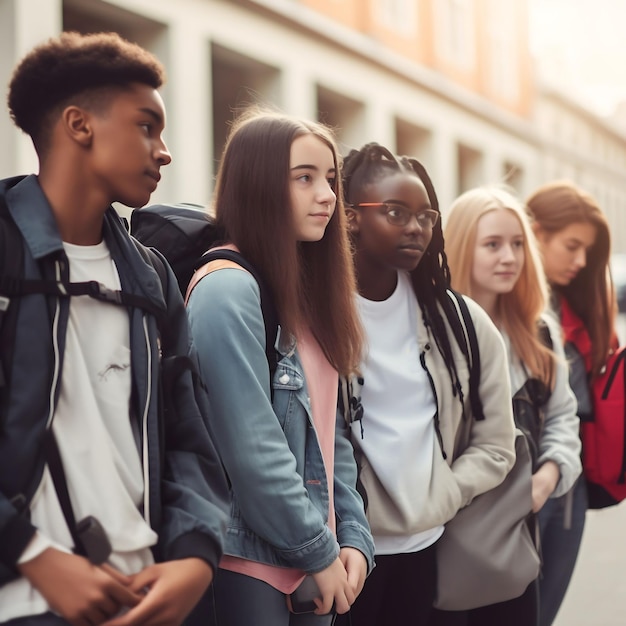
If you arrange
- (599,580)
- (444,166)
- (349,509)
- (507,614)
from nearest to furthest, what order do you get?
→ (349,509) → (507,614) → (599,580) → (444,166)

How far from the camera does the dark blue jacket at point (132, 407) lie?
1.48 metres

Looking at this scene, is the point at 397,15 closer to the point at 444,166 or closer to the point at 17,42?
the point at 444,166

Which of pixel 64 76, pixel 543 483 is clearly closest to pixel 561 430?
pixel 543 483

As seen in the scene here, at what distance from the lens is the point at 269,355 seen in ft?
7.16

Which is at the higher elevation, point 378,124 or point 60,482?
point 378,124

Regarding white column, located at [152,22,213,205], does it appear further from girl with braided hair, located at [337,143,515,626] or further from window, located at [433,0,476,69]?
girl with braided hair, located at [337,143,515,626]

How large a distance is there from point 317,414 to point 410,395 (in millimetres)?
594

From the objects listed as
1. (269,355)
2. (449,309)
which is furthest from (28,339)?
(449,309)

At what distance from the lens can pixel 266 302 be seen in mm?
2203

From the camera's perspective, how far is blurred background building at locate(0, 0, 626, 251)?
1126 centimetres

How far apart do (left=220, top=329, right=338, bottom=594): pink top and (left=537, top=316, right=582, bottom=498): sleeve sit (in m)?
1.35

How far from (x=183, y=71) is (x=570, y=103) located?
70.7 feet

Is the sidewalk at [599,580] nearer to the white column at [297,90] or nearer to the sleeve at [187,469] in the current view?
the sleeve at [187,469]

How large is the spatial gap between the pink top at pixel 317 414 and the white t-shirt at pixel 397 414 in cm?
34
